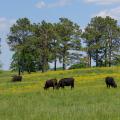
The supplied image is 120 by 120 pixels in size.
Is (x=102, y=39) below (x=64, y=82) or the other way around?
the other way around

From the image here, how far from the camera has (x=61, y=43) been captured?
110188 mm

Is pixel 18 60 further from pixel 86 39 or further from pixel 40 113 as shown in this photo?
pixel 40 113

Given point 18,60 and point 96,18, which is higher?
point 96,18

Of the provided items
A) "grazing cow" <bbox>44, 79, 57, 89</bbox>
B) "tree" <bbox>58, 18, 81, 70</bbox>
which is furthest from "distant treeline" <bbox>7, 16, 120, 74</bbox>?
"grazing cow" <bbox>44, 79, 57, 89</bbox>

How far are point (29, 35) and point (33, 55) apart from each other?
16.3 feet

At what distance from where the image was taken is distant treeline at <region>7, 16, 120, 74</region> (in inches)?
4215

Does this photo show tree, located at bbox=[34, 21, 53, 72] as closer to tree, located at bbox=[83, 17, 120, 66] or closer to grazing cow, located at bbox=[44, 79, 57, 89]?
tree, located at bbox=[83, 17, 120, 66]

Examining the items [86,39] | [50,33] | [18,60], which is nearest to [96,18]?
[86,39]

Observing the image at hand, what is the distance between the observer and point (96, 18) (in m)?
117

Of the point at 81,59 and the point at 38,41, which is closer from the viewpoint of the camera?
the point at 38,41

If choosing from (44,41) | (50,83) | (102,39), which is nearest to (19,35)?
(44,41)

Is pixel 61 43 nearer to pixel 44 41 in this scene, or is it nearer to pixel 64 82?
pixel 44 41

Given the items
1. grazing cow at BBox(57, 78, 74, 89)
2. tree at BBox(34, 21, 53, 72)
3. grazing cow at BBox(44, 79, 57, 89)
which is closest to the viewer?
grazing cow at BBox(57, 78, 74, 89)

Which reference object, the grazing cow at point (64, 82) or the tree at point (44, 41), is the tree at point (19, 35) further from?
the grazing cow at point (64, 82)
